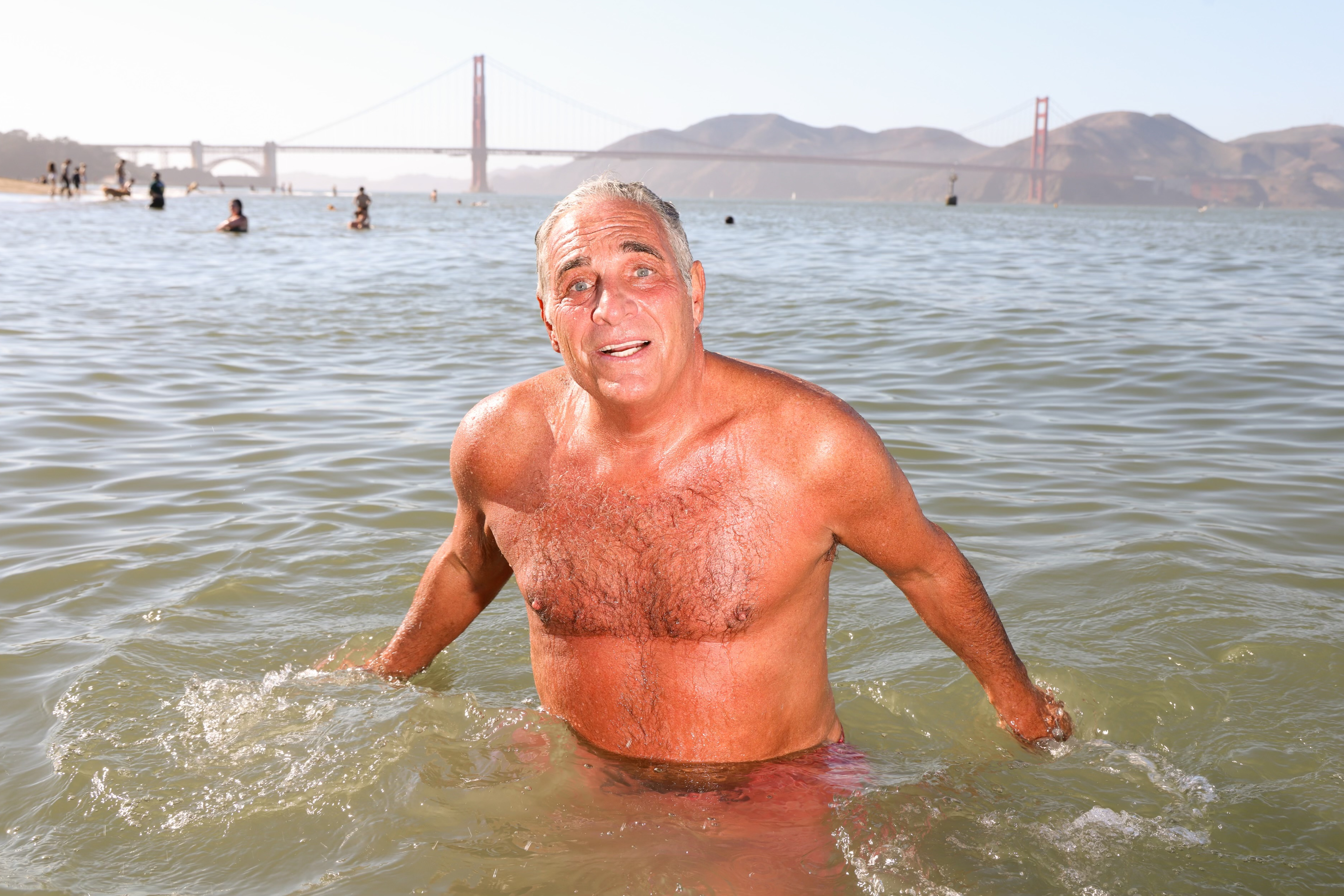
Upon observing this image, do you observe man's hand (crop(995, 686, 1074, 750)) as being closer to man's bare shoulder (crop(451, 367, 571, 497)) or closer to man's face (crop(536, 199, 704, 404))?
man's face (crop(536, 199, 704, 404))

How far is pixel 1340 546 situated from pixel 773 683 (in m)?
3.31

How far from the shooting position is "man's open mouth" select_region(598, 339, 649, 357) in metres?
2.21

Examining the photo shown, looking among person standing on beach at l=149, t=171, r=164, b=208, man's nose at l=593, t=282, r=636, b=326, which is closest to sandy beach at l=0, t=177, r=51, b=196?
person standing on beach at l=149, t=171, r=164, b=208

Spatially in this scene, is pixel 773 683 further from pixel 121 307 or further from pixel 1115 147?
pixel 1115 147

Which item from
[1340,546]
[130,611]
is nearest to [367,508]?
[130,611]

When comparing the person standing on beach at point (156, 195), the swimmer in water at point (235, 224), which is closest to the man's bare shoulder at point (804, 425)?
the swimmer in water at point (235, 224)

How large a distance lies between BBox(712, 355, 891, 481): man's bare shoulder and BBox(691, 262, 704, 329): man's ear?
16cm

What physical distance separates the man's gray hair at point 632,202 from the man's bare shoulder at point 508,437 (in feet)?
0.80

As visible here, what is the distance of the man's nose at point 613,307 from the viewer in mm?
2219

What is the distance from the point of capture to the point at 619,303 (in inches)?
88.3

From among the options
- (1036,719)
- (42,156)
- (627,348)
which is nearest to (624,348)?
(627,348)

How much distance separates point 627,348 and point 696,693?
0.76m

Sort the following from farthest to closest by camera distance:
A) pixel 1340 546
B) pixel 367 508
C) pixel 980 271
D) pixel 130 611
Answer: pixel 980 271
pixel 367 508
pixel 1340 546
pixel 130 611

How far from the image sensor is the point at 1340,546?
449cm
